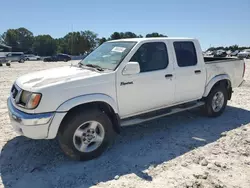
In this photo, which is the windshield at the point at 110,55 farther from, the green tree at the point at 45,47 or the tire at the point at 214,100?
the green tree at the point at 45,47

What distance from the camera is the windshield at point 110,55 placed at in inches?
158

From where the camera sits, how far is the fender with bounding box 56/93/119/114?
3.31 meters

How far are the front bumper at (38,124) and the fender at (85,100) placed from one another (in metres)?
0.11

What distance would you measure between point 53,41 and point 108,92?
89.9m

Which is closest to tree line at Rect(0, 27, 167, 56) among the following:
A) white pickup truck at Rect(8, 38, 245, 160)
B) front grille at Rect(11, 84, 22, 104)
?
white pickup truck at Rect(8, 38, 245, 160)

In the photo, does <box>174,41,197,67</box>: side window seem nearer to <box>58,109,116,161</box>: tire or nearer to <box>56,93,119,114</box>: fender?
<box>56,93,119,114</box>: fender

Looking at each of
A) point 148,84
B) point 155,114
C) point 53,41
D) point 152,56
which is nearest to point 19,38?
point 53,41

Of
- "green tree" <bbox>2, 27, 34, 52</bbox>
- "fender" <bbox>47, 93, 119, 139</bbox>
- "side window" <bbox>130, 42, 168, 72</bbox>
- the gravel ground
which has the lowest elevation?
the gravel ground

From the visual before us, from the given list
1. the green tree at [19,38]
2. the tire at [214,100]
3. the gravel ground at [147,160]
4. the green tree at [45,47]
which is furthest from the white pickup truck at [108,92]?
the green tree at [19,38]

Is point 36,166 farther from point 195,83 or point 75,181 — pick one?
point 195,83

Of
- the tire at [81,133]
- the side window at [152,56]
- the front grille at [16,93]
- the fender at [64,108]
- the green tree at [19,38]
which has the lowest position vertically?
the tire at [81,133]

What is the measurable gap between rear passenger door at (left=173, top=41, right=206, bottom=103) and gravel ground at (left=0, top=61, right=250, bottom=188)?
76 centimetres

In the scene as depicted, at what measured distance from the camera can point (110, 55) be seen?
426 centimetres

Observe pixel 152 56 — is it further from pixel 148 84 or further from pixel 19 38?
pixel 19 38
